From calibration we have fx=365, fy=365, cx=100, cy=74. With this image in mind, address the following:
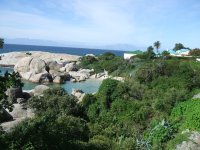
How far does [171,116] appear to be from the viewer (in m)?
25.5

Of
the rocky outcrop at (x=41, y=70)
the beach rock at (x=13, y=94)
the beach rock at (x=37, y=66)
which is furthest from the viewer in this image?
the beach rock at (x=37, y=66)

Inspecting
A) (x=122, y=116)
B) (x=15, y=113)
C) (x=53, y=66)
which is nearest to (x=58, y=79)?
(x=53, y=66)

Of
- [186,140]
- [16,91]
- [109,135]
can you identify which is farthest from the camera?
[16,91]

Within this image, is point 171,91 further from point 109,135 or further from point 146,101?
point 109,135

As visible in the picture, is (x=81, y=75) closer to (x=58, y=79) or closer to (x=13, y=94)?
(x=58, y=79)

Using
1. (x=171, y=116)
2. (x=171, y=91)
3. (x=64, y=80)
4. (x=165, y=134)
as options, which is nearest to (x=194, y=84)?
(x=171, y=91)

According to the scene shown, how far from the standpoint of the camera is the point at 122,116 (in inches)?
1039

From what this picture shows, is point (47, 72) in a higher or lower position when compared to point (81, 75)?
higher

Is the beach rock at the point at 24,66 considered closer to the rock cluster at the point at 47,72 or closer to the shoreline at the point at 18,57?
the rock cluster at the point at 47,72

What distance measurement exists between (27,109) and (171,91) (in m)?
11.2

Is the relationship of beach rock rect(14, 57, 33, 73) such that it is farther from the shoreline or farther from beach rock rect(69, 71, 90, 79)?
the shoreline

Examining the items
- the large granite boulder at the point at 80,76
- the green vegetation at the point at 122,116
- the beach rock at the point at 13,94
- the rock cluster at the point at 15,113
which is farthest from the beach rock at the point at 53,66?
the green vegetation at the point at 122,116

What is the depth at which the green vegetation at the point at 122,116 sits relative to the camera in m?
16.6

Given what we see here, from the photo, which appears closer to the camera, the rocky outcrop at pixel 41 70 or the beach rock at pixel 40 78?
the beach rock at pixel 40 78
